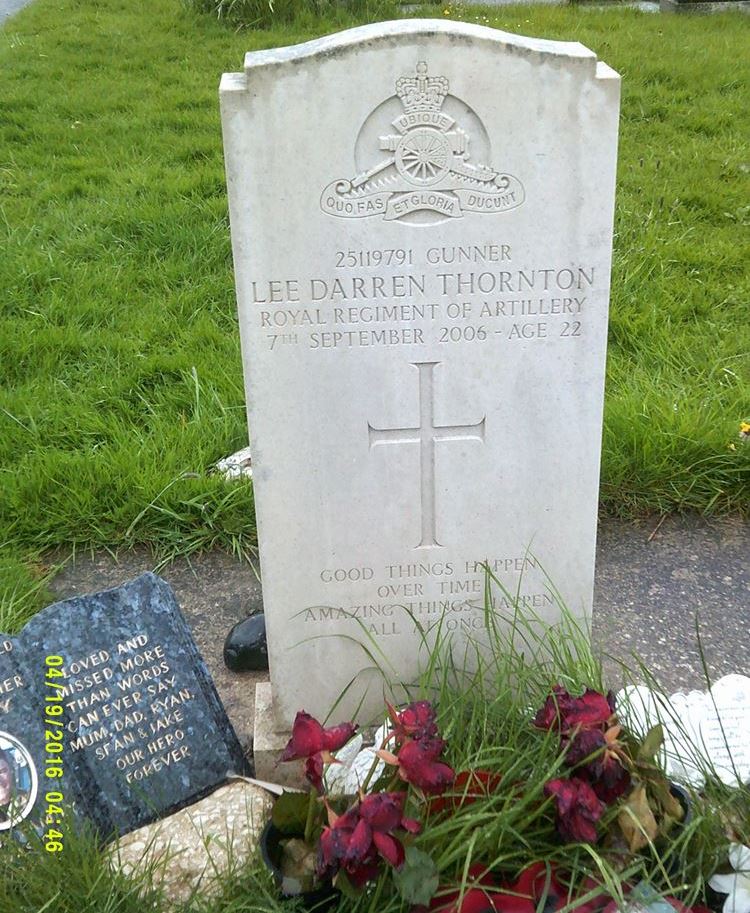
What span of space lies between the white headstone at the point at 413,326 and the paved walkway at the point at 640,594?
1.50 ft

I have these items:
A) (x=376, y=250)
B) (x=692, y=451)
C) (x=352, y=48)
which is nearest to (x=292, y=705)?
(x=376, y=250)

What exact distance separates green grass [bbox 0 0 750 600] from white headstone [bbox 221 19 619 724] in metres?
0.24

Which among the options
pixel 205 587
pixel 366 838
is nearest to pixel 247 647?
pixel 205 587

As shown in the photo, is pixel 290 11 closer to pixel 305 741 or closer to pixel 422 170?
pixel 422 170

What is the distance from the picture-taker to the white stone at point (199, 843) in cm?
206

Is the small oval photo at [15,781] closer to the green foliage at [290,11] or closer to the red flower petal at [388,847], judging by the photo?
the red flower petal at [388,847]

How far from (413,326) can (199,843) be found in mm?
1210

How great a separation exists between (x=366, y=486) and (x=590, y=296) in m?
0.67

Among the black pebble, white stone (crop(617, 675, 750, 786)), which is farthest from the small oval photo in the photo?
white stone (crop(617, 675, 750, 786))

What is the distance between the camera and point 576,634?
251cm

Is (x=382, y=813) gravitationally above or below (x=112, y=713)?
above

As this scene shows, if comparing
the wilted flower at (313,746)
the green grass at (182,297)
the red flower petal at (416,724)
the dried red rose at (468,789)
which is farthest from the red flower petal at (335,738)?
the green grass at (182,297)

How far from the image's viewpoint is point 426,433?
232 cm

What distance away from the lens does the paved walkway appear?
2812mm
